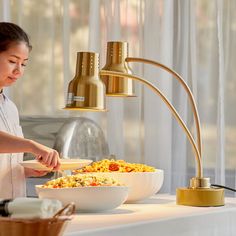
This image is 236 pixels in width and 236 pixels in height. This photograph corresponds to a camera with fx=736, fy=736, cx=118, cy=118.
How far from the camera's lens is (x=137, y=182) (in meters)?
2.19

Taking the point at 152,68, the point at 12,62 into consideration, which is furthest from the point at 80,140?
the point at 12,62

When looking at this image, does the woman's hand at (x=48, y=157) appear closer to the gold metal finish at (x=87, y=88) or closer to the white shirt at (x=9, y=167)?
the gold metal finish at (x=87, y=88)

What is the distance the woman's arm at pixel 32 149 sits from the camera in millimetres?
2018

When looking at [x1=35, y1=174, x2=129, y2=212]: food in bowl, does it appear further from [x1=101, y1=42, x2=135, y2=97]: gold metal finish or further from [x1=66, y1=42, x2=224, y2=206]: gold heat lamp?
[x1=101, y1=42, x2=135, y2=97]: gold metal finish

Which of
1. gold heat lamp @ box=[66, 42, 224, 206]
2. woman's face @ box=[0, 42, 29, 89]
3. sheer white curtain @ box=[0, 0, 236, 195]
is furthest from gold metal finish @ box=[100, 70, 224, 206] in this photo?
sheer white curtain @ box=[0, 0, 236, 195]

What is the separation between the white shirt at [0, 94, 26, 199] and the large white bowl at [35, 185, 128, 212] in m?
0.57

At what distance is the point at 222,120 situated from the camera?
11.0 ft

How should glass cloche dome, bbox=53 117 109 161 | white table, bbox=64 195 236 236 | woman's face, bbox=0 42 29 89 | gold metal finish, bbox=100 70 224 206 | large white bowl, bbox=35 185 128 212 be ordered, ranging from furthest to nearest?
glass cloche dome, bbox=53 117 109 161 → woman's face, bbox=0 42 29 89 → gold metal finish, bbox=100 70 224 206 → large white bowl, bbox=35 185 128 212 → white table, bbox=64 195 236 236

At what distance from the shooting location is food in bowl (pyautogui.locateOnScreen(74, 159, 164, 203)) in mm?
2178

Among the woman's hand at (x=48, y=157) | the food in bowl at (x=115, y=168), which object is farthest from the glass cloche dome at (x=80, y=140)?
the woman's hand at (x=48, y=157)

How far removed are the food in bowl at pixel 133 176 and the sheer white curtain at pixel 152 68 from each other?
118 centimetres

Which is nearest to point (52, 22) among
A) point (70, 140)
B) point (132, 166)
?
point (70, 140)

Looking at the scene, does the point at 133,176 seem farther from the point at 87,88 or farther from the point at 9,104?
the point at 9,104

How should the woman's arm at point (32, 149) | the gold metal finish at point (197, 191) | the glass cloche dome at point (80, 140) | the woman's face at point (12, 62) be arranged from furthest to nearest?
the glass cloche dome at point (80, 140), the woman's face at point (12, 62), the gold metal finish at point (197, 191), the woman's arm at point (32, 149)
